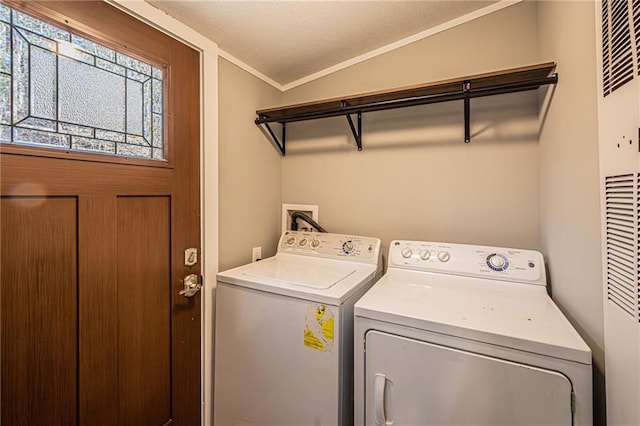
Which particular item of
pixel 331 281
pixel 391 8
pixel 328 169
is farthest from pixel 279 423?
pixel 391 8

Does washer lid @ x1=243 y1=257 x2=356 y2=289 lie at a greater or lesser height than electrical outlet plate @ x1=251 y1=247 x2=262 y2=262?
lesser

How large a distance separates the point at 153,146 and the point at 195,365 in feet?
3.64

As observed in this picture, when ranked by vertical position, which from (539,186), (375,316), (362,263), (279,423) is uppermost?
(539,186)

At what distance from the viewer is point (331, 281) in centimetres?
133

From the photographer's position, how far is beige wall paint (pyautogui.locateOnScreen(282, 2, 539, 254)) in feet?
4.69

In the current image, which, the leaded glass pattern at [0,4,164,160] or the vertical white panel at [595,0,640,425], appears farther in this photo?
the leaded glass pattern at [0,4,164,160]

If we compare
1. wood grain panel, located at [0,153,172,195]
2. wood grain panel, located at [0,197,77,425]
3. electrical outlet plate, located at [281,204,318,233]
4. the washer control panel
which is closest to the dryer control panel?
the washer control panel

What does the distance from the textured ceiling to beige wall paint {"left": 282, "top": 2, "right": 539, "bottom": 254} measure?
15 cm

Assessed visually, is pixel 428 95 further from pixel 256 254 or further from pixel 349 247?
pixel 256 254

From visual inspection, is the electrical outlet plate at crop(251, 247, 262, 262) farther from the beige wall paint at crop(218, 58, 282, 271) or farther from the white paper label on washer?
the white paper label on washer

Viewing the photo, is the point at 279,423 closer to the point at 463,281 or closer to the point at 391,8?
the point at 463,281

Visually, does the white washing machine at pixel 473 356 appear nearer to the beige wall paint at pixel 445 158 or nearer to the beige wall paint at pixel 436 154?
the beige wall paint at pixel 445 158

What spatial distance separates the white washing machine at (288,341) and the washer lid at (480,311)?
0.56ft

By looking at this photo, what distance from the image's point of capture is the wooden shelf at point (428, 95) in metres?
1.19
